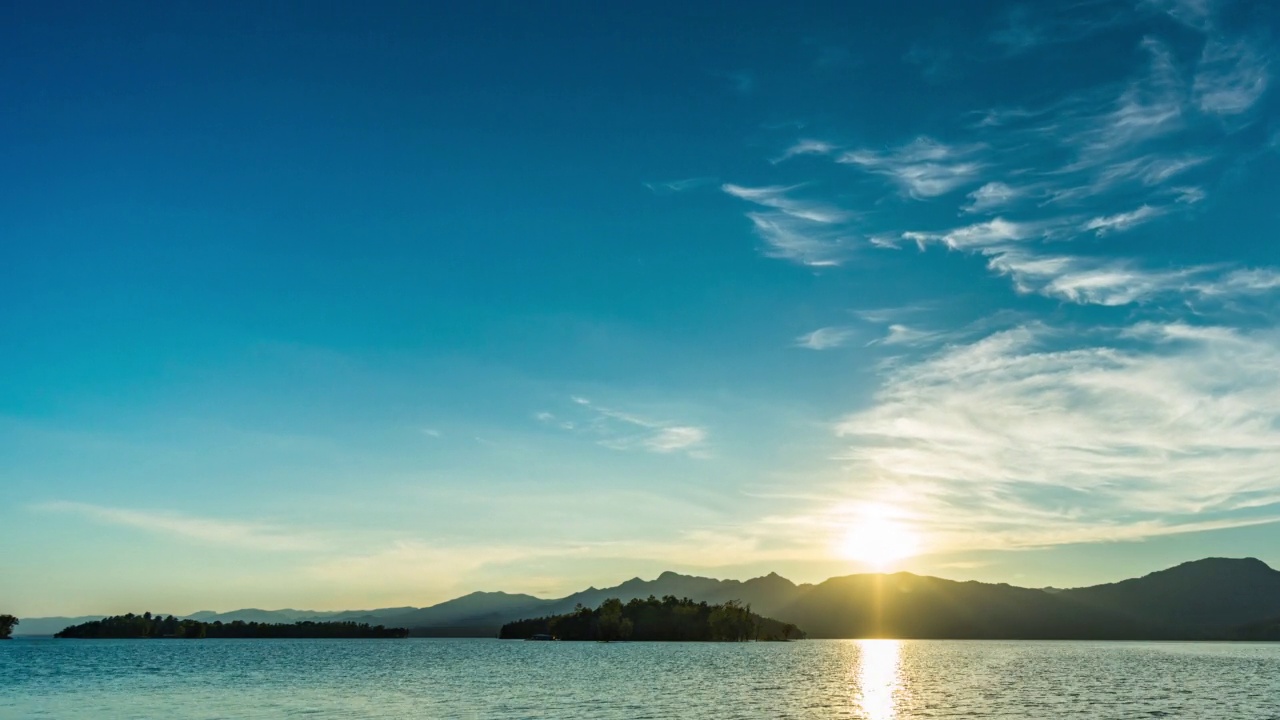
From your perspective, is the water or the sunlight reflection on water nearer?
the water

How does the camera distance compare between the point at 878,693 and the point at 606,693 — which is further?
the point at 878,693

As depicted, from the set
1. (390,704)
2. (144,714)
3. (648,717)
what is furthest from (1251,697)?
(144,714)

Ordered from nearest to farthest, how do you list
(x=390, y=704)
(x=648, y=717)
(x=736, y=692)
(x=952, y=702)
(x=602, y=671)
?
(x=648, y=717) → (x=390, y=704) → (x=952, y=702) → (x=736, y=692) → (x=602, y=671)

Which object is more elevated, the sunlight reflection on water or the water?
the water

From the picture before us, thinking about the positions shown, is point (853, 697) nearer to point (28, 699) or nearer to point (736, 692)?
point (736, 692)

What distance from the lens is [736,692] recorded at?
129 metres

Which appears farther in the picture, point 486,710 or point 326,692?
point 326,692

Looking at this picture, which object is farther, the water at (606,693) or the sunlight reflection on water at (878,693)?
the sunlight reflection on water at (878,693)

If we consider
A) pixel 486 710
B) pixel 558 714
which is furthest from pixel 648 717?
pixel 486 710

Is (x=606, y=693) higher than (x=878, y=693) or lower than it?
higher

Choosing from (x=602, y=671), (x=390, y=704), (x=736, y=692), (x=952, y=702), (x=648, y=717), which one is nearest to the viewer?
(x=648, y=717)

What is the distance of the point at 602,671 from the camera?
17550 cm

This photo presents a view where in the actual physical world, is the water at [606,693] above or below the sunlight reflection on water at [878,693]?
above

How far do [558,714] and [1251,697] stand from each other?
101 metres
